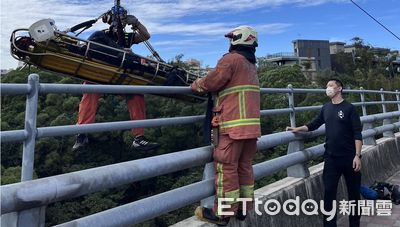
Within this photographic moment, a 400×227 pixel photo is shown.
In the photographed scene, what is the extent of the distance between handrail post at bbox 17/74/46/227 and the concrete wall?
1464 millimetres

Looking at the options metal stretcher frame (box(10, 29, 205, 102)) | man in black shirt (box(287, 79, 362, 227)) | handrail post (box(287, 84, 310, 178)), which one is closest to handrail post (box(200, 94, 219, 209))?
metal stretcher frame (box(10, 29, 205, 102))

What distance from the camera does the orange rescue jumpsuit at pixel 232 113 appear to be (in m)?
3.12

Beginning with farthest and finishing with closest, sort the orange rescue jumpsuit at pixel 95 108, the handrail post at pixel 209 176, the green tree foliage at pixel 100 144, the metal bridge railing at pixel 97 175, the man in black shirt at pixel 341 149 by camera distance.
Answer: the green tree foliage at pixel 100 144, the man in black shirt at pixel 341 149, the orange rescue jumpsuit at pixel 95 108, the handrail post at pixel 209 176, the metal bridge railing at pixel 97 175

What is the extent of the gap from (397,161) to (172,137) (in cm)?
2143

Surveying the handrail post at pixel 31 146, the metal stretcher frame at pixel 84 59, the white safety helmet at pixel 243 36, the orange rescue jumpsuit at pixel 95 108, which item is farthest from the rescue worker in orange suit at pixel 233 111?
the handrail post at pixel 31 146

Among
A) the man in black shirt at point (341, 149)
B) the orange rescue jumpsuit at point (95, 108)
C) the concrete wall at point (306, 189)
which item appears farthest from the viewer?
the man in black shirt at point (341, 149)

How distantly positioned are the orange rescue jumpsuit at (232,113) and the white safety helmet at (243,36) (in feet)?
0.42

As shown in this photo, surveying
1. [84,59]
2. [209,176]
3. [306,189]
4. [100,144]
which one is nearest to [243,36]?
[209,176]

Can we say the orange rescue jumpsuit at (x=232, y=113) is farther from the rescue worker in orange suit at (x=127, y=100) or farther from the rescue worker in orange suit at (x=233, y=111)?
the rescue worker in orange suit at (x=127, y=100)

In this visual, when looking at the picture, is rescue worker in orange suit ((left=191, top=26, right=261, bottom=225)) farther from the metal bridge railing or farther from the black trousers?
the black trousers

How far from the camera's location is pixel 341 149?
14.7 ft

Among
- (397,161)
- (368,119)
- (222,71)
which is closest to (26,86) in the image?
(222,71)

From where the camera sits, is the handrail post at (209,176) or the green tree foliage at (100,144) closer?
the handrail post at (209,176)

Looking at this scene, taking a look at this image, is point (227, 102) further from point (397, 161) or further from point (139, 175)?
point (397, 161)
